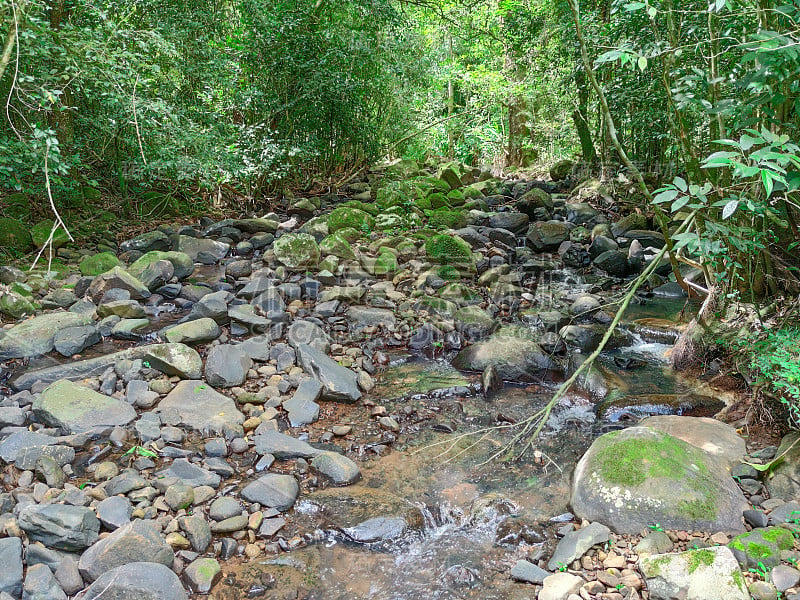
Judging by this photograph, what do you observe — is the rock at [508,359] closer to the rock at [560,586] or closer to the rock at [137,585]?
the rock at [560,586]

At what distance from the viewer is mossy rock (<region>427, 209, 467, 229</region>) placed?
932cm

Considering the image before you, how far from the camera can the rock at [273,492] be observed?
3.12 metres

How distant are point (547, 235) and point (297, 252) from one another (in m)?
3.85

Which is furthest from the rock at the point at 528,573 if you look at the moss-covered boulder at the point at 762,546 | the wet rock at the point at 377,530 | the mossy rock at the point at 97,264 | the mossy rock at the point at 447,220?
the mossy rock at the point at 447,220

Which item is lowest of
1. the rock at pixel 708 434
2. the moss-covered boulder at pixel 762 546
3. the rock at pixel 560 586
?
the rock at pixel 708 434

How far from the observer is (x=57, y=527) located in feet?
8.45

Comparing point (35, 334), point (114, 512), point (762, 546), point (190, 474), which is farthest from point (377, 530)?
point (35, 334)

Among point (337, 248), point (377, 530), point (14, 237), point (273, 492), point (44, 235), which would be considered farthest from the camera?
point (337, 248)

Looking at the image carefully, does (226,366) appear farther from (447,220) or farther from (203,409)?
(447,220)

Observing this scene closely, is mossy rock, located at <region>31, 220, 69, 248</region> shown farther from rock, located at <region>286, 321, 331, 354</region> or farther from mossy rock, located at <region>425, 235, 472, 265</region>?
mossy rock, located at <region>425, 235, 472, 265</region>

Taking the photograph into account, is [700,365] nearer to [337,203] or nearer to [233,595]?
[233,595]

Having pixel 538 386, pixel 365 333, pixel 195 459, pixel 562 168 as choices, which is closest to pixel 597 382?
pixel 538 386

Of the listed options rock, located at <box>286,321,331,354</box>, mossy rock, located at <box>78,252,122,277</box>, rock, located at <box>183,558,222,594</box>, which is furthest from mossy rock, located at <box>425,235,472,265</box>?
rock, located at <box>183,558,222,594</box>

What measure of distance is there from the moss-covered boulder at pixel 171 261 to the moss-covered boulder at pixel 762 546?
5642mm
